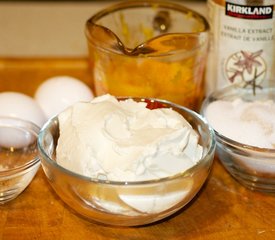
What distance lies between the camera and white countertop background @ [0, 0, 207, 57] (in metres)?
1.42

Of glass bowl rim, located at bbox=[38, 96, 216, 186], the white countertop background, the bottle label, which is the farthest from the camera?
the white countertop background

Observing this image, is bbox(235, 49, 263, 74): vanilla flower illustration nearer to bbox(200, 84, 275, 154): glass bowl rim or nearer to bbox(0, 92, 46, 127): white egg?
bbox(200, 84, 275, 154): glass bowl rim

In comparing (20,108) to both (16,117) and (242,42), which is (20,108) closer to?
(16,117)

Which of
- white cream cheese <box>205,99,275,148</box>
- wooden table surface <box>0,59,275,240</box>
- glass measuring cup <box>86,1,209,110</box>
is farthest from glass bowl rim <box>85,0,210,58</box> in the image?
wooden table surface <box>0,59,275,240</box>

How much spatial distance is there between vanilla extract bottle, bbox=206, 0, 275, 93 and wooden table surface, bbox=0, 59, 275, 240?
18cm

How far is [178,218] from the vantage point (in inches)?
33.0

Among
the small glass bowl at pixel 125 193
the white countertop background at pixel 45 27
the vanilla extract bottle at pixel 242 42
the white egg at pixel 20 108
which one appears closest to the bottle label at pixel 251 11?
the vanilla extract bottle at pixel 242 42

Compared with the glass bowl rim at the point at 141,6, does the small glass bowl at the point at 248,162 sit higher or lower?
lower

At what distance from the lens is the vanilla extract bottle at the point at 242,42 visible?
95 cm

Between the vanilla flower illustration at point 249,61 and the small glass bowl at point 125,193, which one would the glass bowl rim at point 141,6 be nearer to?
the vanilla flower illustration at point 249,61

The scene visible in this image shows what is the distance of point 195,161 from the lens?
0.80m

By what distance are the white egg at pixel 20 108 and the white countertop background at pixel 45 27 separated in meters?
0.40

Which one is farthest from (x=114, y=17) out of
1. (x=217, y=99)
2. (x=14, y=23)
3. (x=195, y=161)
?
(x=14, y=23)

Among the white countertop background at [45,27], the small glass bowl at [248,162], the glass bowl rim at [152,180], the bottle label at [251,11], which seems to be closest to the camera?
the glass bowl rim at [152,180]
